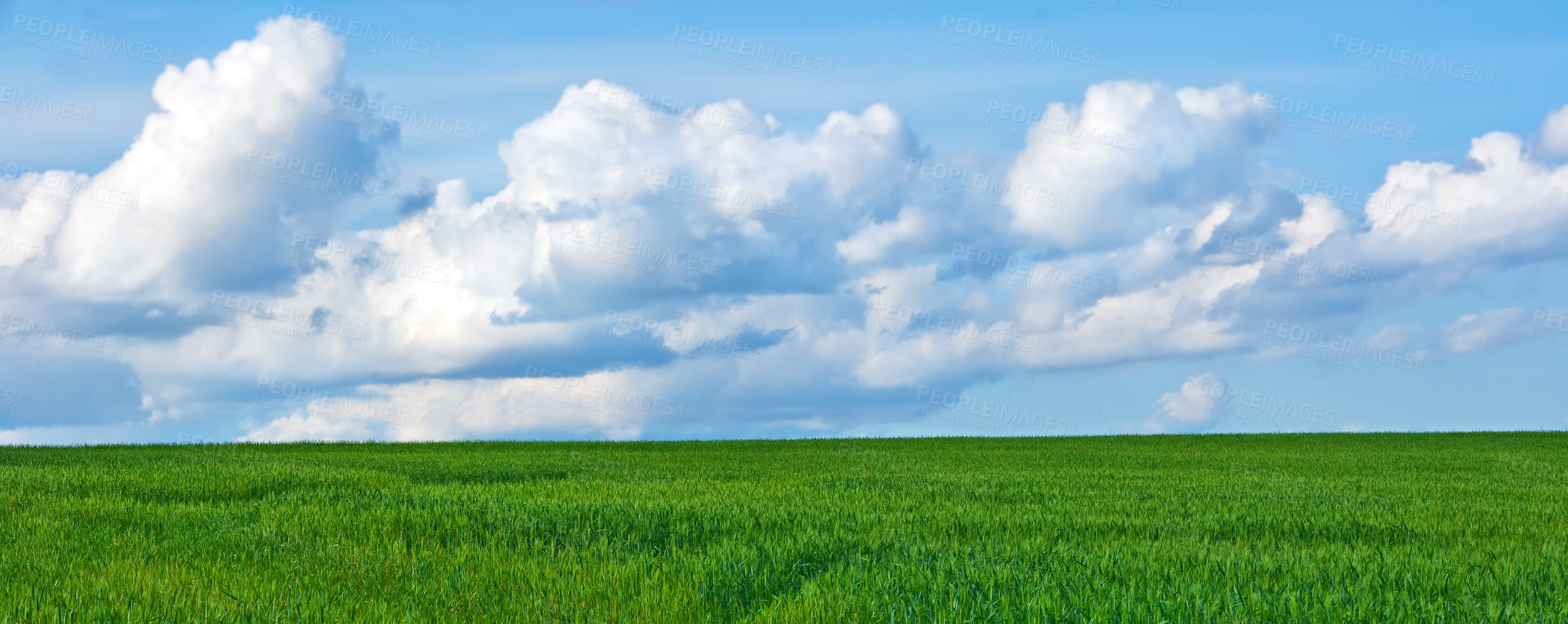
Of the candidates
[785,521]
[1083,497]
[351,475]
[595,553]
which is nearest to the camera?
[595,553]

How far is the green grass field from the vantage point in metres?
7.48

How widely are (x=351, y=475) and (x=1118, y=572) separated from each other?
14711 millimetres

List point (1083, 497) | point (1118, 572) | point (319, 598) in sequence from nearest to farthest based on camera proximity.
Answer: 1. point (319, 598)
2. point (1118, 572)
3. point (1083, 497)

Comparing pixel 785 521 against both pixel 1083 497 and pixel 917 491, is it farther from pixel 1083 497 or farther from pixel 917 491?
pixel 1083 497

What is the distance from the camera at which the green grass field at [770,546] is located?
7480 millimetres

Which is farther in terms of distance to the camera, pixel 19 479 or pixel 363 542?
pixel 19 479

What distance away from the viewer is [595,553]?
10.1 meters

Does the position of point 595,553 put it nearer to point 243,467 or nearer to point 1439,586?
point 1439,586

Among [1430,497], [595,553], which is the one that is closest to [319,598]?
[595,553]

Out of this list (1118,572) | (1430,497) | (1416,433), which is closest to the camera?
(1118,572)

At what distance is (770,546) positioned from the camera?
965 cm

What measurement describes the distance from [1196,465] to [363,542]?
2177 cm

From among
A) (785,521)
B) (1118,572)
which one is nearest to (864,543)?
(785,521)

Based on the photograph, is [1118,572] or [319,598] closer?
[319,598]
